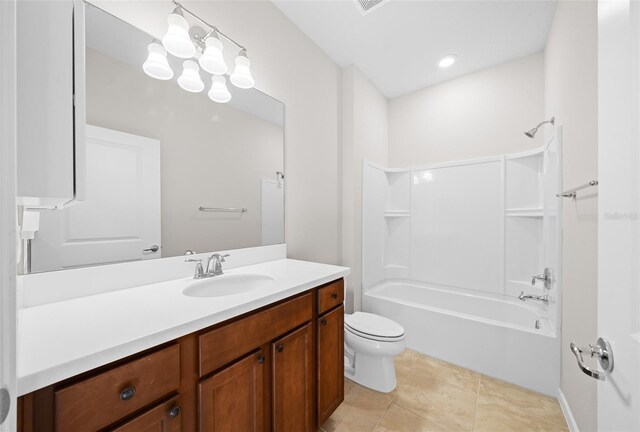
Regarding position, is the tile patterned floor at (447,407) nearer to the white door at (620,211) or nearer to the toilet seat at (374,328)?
the toilet seat at (374,328)

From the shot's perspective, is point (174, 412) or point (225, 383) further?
point (225, 383)

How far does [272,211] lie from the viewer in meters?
1.75

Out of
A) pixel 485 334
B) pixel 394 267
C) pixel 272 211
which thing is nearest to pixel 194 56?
pixel 272 211

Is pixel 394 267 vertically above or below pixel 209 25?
below

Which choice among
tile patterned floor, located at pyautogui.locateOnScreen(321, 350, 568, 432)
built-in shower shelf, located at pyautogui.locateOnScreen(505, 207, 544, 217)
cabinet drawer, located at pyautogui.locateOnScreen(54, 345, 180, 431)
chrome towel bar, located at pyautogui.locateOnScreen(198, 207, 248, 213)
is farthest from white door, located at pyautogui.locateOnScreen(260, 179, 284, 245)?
built-in shower shelf, located at pyautogui.locateOnScreen(505, 207, 544, 217)

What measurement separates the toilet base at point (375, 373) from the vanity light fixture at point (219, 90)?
1.99 meters

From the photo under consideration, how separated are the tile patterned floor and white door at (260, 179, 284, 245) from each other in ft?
3.90

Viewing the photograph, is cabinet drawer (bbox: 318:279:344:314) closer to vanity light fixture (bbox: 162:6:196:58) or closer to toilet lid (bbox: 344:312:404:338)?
toilet lid (bbox: 344:312:404:338)

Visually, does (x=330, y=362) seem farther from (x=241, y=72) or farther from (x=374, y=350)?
(x=241, y=72)

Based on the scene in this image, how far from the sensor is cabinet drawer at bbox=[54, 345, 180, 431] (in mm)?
553

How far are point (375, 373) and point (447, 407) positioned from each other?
18.7 inches

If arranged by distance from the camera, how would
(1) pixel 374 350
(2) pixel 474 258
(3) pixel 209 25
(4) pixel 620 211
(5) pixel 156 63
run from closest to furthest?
(4) pixel 620 211 < (5) pixel 156 63 < (3) pixel 209 25 < (1) pixel 374 350 < (2) pixel 474 258

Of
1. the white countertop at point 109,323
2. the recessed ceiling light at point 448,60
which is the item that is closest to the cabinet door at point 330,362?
the white countertop at point 109,323

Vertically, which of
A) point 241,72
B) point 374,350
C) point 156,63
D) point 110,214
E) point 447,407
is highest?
point 241,72
